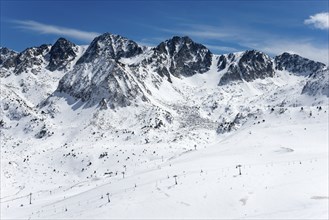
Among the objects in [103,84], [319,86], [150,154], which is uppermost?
[103,84]

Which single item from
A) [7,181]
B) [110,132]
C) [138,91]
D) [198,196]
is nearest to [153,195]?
[198,196]

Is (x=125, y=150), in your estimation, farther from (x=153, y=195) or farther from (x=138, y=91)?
(x=153, y=195)

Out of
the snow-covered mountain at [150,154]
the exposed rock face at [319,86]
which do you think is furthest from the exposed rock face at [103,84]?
the exposed rock face at [319,86]

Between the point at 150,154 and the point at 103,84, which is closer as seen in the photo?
the point at 150,154

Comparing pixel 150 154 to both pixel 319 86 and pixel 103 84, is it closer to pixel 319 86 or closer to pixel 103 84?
pixel 103 84

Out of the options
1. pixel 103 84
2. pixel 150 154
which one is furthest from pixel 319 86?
pixel 150 154

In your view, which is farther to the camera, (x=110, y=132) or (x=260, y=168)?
(x=110, y=132)

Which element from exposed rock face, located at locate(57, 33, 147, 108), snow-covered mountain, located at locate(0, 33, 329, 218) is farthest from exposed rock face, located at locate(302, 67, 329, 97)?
exposed rock face, located at locate(57, 33, 147, 108)

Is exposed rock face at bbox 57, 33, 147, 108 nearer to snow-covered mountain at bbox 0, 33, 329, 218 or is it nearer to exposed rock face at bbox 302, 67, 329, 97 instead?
snow-covered mountain at bbox 0, 33, 329, 218
